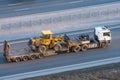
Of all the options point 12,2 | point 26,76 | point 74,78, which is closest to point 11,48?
point 26,76

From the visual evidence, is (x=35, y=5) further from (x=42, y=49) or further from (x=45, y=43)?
(x=42, y=49)

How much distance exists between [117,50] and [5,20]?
1410 centimetres

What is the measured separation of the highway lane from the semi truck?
0.47m

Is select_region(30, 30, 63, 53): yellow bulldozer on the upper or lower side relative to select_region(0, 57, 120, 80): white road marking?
upper

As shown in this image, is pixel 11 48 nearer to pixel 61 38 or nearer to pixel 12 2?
pixel 61 38

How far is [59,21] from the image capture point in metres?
49.8

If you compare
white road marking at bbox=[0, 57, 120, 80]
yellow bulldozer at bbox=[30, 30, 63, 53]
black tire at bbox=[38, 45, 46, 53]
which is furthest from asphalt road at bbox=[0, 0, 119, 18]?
white road marking at bbox=[0, 57, 120, 80]

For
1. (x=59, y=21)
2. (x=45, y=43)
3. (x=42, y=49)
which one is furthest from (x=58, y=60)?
(x=59, y=21)

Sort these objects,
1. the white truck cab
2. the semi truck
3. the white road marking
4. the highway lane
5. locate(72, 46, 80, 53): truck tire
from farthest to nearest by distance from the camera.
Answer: the white truck cab
locate(72, 46, 80, 53): truck tire
the semi truck
the highway lane
the white road marking

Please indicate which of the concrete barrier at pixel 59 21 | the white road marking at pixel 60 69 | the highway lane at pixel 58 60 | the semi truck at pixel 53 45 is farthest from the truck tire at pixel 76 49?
the concrete barrier at pixel 59 21

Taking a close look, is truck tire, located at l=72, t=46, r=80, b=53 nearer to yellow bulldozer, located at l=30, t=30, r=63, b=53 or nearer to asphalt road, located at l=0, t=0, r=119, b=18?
yellow bulldozer, located at l=30, t=30, r=63, b=53

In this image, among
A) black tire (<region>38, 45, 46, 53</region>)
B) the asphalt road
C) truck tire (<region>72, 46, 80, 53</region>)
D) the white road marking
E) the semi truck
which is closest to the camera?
the white road marking

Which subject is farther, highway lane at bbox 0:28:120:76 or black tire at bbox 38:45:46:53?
black tire at bbox 38:45:46:53

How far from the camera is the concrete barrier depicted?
156 feet
